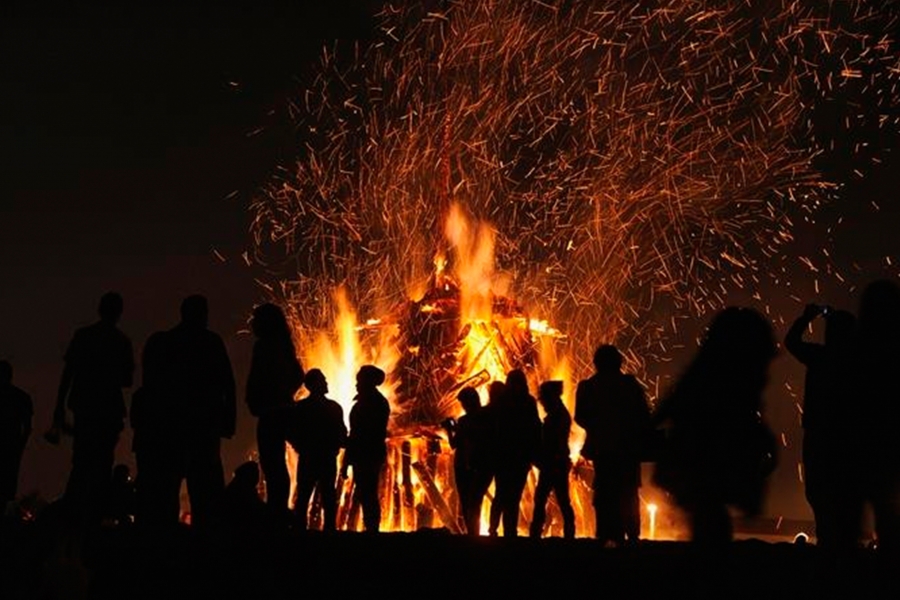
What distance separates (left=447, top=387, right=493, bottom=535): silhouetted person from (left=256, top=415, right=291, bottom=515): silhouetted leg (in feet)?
6.94

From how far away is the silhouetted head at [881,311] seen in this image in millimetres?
8578

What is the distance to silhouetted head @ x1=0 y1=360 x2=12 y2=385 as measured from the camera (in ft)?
39.7

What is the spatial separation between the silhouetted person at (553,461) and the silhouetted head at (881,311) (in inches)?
177

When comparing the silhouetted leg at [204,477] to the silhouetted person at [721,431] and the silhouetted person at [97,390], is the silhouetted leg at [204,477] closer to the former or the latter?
the silhouetted person at [97,390]

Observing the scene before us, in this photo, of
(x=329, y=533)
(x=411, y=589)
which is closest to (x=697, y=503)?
(x=411, y=589)

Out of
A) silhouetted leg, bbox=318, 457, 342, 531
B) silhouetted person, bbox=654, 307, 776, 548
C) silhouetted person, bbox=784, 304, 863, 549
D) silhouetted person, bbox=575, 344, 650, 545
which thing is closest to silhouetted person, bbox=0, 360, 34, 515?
silhouetted leg, bbox=318, 457, 342, 531

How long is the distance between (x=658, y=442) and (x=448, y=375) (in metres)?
16.9

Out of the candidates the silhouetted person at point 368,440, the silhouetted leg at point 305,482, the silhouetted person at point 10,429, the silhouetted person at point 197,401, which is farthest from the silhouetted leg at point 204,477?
the silhouetted person at point 10,429

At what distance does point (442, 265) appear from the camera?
84.4ft

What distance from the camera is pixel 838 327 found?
9055mm

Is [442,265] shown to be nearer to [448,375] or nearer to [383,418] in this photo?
[448,375]

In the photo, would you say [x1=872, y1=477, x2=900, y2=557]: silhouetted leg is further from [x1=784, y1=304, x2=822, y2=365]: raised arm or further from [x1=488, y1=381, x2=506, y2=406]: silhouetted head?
[x1=488, y1=381, x2=506, y2=406]: silhouetted head

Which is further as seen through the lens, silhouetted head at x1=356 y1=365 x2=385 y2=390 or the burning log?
the burning log

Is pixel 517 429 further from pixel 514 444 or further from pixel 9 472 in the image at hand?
A: pixel 9 472
